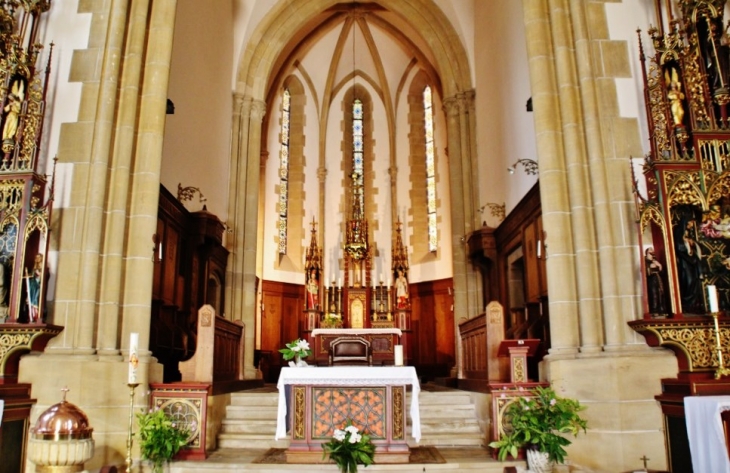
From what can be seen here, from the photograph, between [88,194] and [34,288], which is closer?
[34,288]

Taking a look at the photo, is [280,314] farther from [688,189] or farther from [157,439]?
[688,189]

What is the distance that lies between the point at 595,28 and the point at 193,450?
6876 mm

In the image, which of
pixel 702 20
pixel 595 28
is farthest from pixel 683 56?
pixel 595 28

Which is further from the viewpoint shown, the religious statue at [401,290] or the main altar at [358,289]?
the religious statue at [401,290]

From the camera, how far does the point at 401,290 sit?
17.5 meters

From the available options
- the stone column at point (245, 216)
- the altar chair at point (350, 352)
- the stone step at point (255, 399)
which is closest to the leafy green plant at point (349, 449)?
the stone step at point (255, 399)

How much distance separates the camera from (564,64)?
25.5 feet

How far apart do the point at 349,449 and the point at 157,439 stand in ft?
6.62

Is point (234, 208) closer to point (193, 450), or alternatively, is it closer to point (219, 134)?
point (219, 134)

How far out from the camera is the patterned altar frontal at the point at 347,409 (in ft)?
23.5

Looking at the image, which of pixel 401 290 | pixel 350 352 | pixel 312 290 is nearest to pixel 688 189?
pixel 350 352

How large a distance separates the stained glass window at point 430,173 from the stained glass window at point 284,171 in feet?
13.8

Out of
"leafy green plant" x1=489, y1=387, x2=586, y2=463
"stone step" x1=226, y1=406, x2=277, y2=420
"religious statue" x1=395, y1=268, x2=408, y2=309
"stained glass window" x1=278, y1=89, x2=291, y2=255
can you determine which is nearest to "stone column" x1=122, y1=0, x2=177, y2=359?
"stone step" x1=226, y1=406, x2=277, y2=420

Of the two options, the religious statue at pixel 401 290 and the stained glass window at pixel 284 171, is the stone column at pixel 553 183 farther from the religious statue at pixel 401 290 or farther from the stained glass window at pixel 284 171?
the stained glass window at pixel 284 171
